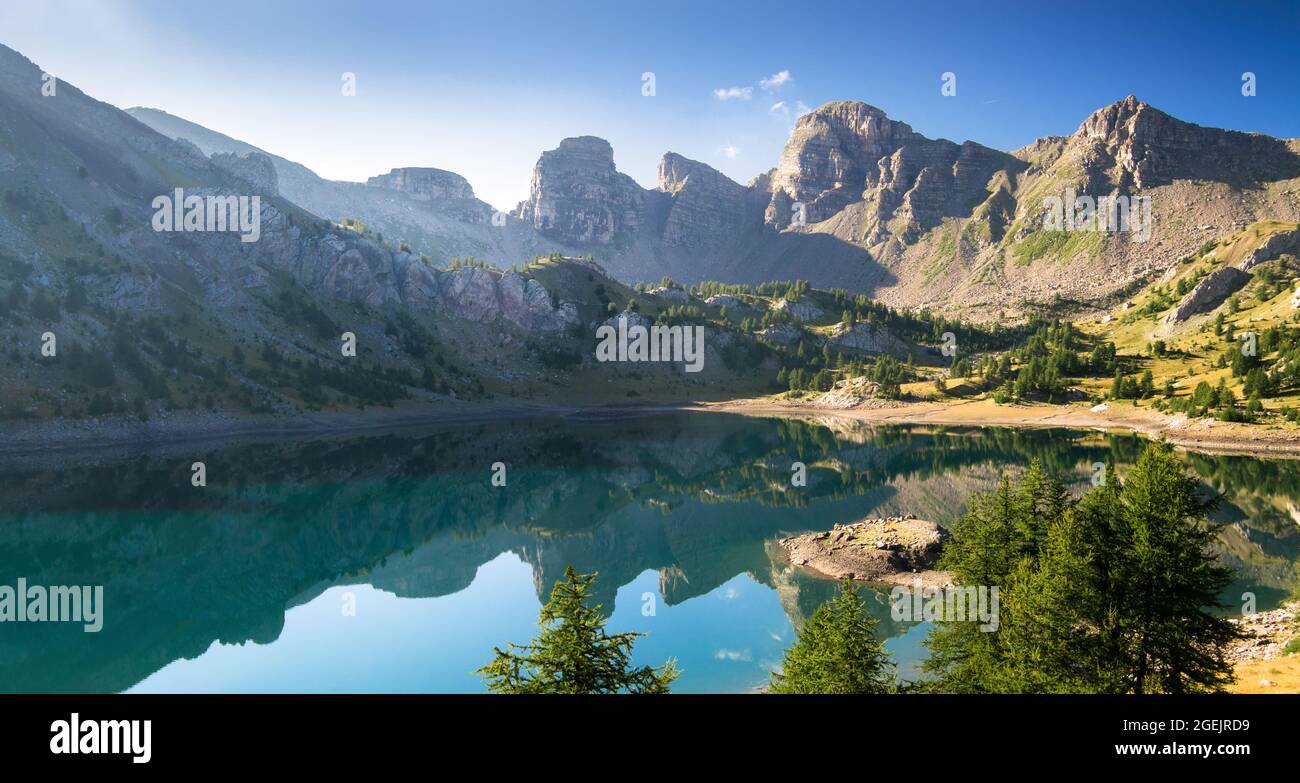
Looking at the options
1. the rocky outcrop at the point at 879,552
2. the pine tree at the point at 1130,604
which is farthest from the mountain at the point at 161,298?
the pine tree at the point at 1130,604

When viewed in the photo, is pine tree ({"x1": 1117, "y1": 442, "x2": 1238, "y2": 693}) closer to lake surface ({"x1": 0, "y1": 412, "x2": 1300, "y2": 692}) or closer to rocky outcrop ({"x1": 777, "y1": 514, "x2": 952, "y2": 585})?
lake surface ({"x1": 0, "y1": 412, "x2": 1300, "y2": 692})

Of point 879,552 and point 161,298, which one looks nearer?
point 879,552

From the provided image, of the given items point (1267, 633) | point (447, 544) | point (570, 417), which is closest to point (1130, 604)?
point (1267, 633)

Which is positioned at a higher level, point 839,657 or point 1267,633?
point 839,657

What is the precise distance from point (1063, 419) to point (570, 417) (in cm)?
11599

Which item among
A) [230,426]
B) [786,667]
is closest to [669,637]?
[786,667]

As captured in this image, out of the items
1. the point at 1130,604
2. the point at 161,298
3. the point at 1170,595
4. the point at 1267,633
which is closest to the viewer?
the point at 1170,595

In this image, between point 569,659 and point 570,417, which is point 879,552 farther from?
point 570,417

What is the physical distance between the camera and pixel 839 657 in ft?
65.3

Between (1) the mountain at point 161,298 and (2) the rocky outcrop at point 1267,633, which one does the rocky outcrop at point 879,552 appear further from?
(1) the mountain at point 161,298

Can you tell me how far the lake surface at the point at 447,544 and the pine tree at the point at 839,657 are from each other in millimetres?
12642

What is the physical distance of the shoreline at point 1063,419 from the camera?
105562mm
